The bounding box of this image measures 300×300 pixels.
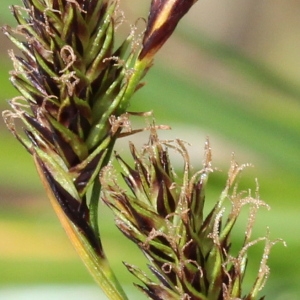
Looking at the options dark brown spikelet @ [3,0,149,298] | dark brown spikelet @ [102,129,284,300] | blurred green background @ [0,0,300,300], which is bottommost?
dark brown spikelet @ [102,129,284,300]

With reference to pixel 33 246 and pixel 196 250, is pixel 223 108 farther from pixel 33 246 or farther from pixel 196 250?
pixel 196 250

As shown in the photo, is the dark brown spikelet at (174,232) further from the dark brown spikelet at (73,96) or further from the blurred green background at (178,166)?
the blurred green background at (178,166)

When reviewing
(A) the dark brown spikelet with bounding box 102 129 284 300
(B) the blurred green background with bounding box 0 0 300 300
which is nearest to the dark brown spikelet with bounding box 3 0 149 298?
(A) the dark brown spikelet with bounding box 102 129 284 300

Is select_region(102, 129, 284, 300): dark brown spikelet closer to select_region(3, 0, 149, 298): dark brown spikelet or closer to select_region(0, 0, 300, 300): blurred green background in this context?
select_region(3, 0, 149, 298): dark brown spikelet

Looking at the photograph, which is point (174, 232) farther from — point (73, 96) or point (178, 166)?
point (178, 166)

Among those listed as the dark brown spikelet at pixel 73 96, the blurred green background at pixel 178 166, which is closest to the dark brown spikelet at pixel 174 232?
the dark brown spikelet at pixel 73 96

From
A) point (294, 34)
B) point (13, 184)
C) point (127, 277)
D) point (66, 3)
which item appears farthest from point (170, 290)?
point (294, 34)

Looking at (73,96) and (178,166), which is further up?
(178,166)

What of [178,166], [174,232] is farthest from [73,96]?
[178,166]
